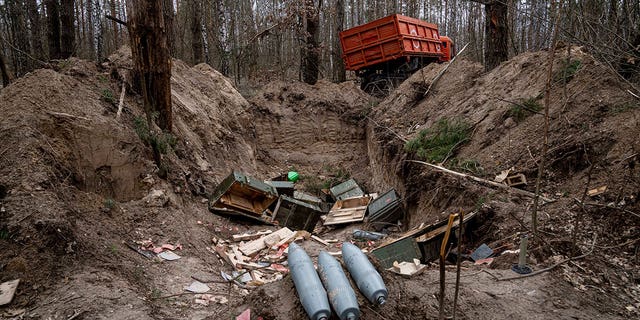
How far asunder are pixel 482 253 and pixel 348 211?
4672mm

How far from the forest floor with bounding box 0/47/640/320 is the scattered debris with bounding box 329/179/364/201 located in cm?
69

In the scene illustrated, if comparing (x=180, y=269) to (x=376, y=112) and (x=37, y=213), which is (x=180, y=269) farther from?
(x=376, y=112)

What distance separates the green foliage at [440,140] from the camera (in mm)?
8750

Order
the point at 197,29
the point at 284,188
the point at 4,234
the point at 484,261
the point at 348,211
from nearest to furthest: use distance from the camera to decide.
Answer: the point at 4,234 < the point at 484,261 < the point at 348,211 < the point at 284,188 < the point at 197,29

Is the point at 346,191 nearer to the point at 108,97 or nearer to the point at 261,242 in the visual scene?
the point at 261,242

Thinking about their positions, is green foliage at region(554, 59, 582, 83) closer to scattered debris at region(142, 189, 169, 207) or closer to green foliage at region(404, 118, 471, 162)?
green foliage at region(404, 118, 471, 162)

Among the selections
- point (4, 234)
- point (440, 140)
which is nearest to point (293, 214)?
point (440, 140)

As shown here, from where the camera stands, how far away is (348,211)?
33.3 feet

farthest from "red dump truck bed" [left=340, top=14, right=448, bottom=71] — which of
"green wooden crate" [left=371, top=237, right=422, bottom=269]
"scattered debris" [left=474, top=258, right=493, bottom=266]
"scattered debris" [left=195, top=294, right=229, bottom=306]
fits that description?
"scattered debris" [left=195, top=294, right=229, bottom=306]

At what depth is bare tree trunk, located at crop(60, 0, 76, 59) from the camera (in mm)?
11508

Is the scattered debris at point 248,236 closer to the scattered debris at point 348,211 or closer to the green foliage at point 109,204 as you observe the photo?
the scattered debris at point 348,211

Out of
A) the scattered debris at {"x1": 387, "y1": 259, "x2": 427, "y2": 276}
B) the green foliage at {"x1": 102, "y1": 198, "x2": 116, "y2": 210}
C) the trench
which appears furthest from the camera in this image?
the trench

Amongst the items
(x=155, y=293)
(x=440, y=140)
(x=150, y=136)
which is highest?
(x=150, y=136)

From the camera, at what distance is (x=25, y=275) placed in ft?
14.1
